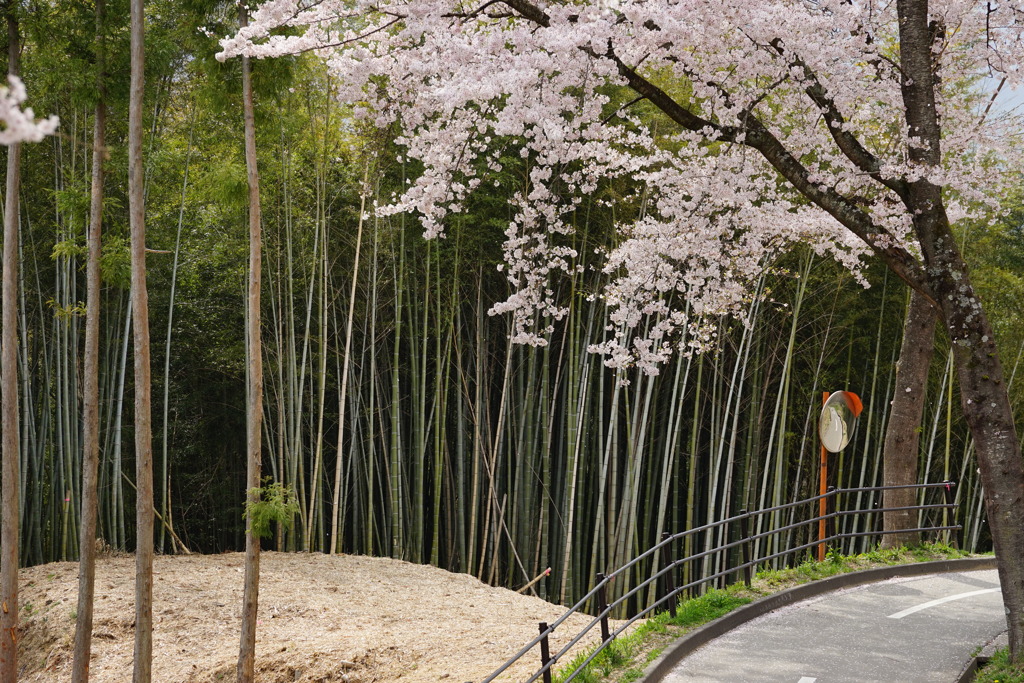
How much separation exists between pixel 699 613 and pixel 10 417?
→ 5316 millimetres

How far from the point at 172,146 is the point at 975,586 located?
913cm

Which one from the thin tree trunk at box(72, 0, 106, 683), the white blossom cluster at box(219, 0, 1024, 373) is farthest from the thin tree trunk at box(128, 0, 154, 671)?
the white blossom cluster at box(219, 0, 1024, 373)

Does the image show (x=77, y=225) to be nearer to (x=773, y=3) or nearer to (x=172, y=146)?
(x=172, y=146)

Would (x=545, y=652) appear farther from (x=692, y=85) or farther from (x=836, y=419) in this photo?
(x=836, y=419)

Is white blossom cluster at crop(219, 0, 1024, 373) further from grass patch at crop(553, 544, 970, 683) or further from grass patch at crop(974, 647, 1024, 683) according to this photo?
grass patch at crop(974, 647, 1024, 683)

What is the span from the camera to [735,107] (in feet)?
15.7

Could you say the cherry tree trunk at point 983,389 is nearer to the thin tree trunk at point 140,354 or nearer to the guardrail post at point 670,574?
the guardrail post at point 670,574

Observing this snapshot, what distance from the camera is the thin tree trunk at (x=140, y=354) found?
610cm

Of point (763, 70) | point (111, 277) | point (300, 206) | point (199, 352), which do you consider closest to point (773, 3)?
point (763, 70)

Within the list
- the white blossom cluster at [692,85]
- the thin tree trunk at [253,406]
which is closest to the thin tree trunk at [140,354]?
the thin tree trunk at [253,406]

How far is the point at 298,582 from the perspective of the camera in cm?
853

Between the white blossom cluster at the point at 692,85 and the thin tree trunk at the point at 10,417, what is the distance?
2.26 metres

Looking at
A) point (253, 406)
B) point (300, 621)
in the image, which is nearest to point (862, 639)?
point (253, 406)

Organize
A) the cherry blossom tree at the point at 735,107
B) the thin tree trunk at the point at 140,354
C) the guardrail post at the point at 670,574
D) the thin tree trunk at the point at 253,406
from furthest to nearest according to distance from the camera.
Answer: the thin tree trunk at the point at 253,406
the thin tree trunk at the point at 140,354
the guardrail post at the point at 670,574
the cherry blossom tree at the point at 735,107
